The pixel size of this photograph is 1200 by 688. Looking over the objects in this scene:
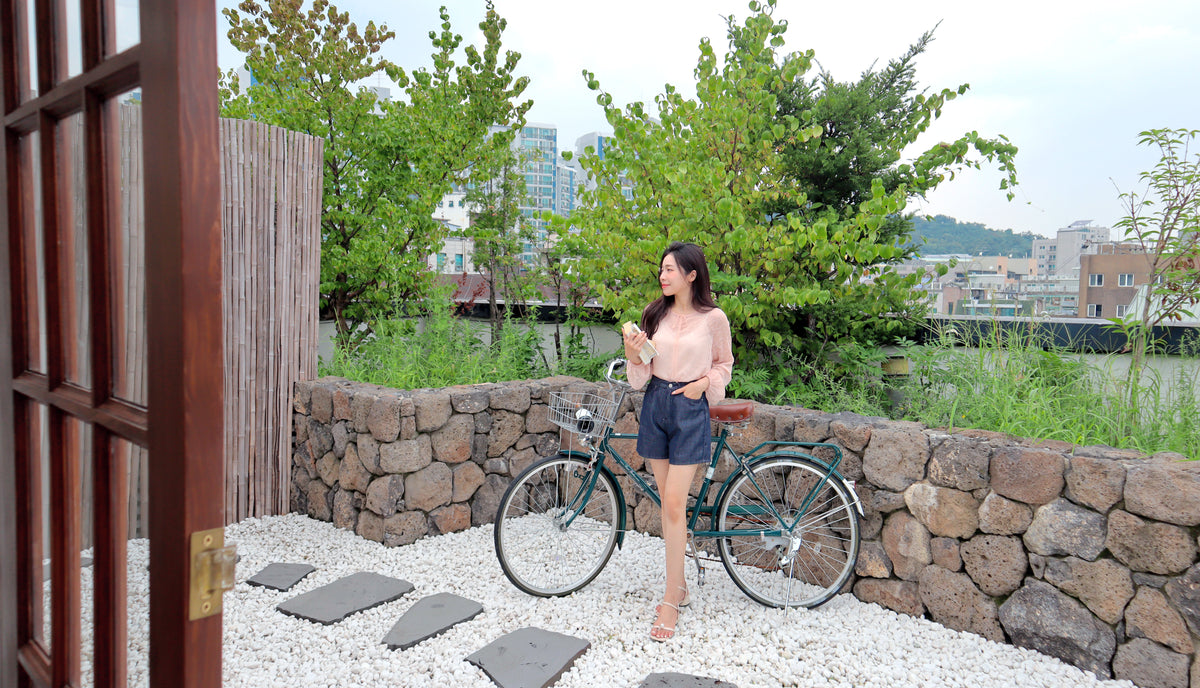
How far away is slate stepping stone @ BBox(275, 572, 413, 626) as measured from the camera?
323 centimetres

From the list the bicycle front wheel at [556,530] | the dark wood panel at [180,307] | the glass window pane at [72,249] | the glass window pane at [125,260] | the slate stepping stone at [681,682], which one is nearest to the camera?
the dark wood panel at [180,307]

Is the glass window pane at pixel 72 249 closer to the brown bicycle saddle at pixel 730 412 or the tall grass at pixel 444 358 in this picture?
the brown bicycle saddle at pixel 730 412

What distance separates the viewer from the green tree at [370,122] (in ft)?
19.0

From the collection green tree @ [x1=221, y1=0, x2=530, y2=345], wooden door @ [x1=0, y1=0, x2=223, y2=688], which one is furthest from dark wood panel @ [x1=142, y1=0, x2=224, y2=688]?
green tree @ [x1=221, y1=0, x2=530, y2=345]

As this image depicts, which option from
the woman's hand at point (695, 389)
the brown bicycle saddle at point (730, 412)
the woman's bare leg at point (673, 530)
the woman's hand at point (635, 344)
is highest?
the woman's hand at point (635, 344)

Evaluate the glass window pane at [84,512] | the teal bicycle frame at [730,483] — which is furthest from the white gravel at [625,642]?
the glass window pane at [84,512]

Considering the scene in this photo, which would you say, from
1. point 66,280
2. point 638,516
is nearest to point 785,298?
point 638,516

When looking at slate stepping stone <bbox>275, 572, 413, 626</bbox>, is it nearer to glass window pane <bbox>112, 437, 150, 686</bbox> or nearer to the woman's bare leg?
the woman's bare leg

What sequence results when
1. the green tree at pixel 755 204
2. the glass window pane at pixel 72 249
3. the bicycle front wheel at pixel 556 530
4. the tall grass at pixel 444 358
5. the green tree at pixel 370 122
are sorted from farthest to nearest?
the green tree at pixel 370 122 < the tall grass at pixel 444 358 < the green tree at pixel 755 204 < the bicycle front wheel at pixel 556 530 < the glass window pane at pixel 72 249

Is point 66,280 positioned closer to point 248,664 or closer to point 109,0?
point 109,0

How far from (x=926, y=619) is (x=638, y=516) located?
1.68m

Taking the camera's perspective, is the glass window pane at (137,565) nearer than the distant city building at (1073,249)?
Yes

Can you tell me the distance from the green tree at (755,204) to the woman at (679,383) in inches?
38.4

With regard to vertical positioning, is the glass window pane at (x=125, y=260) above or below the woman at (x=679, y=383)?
above
